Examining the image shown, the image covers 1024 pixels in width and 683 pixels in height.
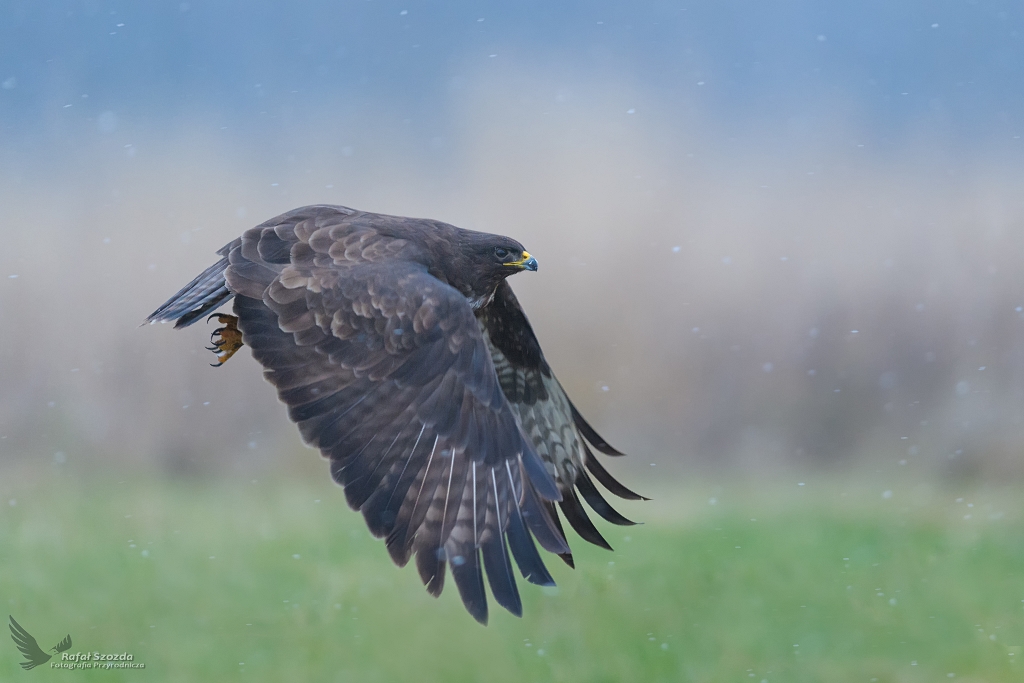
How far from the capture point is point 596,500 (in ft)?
14.4

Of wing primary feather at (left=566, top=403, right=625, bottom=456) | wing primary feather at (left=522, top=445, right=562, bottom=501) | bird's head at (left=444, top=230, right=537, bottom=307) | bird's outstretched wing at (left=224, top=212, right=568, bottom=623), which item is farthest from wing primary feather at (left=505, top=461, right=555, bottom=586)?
wing primary feather at (left=566, top=403, right=625, bottom=456)

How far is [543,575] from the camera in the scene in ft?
9.96

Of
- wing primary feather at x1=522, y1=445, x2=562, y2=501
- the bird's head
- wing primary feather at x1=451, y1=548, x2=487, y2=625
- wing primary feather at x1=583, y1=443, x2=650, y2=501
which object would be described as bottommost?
wing primary feather at x1=583, y1=443, x2=650, y2=501

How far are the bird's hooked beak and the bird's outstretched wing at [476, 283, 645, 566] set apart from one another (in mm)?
465

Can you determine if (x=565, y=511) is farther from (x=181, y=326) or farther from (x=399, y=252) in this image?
(x=181, y=326)

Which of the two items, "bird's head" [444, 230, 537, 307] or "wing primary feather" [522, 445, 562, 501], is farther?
"bird's head" [444, 230, 537, 307]

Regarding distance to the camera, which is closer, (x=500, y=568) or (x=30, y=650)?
(x=500, y=568)

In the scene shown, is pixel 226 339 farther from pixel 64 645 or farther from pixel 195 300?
pixel 64 645

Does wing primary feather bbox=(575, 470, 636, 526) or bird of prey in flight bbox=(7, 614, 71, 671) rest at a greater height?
wing primary feather bbox=(575, 470, 636, 526)

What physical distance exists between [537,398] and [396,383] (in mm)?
1478

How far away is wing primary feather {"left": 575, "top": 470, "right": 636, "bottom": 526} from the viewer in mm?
4205

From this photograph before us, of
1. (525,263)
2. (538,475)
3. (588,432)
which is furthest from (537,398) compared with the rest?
(538,475)

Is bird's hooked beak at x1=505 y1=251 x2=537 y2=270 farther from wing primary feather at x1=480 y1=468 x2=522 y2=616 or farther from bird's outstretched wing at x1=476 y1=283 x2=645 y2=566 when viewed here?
wing primary feather at x1=480 y1=468 x2=522 y2=616

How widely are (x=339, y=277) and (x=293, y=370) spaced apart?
467 millimetres
